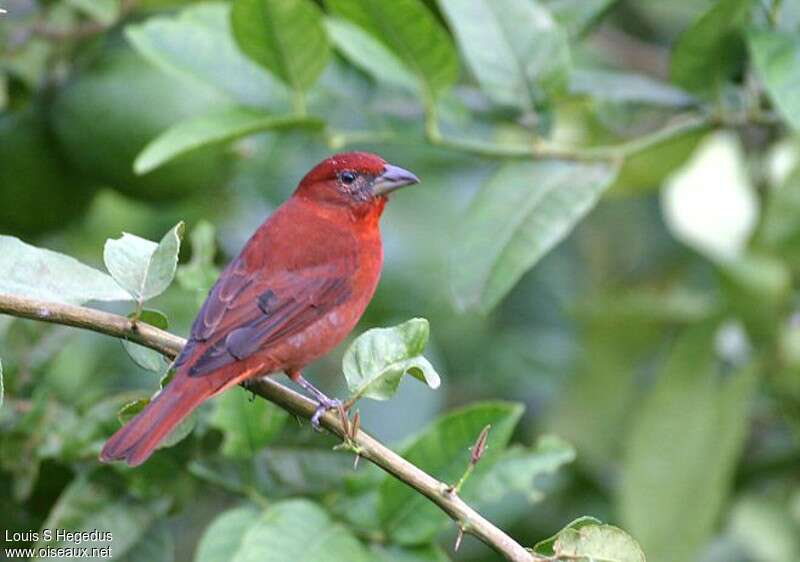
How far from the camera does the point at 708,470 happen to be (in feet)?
11.9

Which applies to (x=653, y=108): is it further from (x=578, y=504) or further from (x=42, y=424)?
(x=42, y=424)

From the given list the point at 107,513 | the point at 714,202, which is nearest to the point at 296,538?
the point at 107,513

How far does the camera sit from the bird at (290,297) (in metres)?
2.37

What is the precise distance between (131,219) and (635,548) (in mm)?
2201

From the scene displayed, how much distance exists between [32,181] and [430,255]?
117 centimetres

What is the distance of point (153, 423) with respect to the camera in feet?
7.55

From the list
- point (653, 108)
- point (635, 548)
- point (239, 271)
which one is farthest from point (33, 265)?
point (653, 108)

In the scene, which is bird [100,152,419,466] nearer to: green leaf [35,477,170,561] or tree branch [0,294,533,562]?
tree branch [0,294,533,562]

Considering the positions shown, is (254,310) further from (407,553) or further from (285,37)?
(285,37)

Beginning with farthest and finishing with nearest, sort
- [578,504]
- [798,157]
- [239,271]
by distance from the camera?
1. [578,504]
2. [798,157]
3. [239,271]

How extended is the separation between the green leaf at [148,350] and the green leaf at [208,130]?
64 cm

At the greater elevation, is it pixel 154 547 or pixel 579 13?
pixel 579 13

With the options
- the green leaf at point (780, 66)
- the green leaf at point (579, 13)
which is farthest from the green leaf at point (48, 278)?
the green leaf at point (579, 13)

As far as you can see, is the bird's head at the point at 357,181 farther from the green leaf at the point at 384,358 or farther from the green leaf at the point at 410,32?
the green leaf at the point at 384,358
